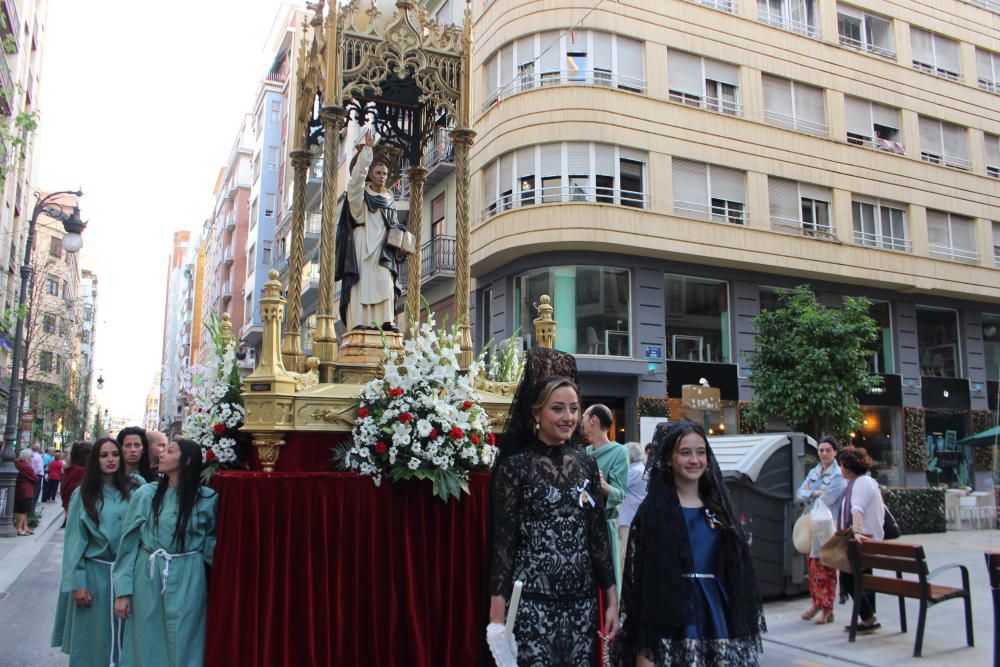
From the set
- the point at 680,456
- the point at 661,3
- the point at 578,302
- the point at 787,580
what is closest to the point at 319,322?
the point at 680,456

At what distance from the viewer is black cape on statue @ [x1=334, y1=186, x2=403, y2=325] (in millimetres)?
6902

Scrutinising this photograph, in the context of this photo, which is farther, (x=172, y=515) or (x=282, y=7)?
(x=282, y=7)

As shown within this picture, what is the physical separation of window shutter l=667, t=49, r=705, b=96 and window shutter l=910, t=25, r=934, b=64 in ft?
31.2

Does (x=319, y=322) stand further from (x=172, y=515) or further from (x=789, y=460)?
(x=789, y=460)

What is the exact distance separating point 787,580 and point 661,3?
17.7 metres

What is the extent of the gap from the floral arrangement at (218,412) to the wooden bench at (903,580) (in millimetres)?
6159

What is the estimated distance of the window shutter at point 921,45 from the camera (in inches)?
1065

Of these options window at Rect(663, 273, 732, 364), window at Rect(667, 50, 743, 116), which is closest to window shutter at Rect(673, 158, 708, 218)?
window at Rect(667, 50, 743, 116)

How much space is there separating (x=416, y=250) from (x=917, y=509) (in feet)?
53.5

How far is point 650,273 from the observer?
72.4 feet

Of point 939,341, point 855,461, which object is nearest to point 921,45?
point 939,341

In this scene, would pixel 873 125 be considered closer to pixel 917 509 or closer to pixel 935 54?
pixel 935 54

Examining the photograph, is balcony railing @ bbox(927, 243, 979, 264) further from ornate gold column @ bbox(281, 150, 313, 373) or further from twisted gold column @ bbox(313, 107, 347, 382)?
twisted gold column @ bbox(313, 107, 347, 382)

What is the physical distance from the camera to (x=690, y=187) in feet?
73.5
